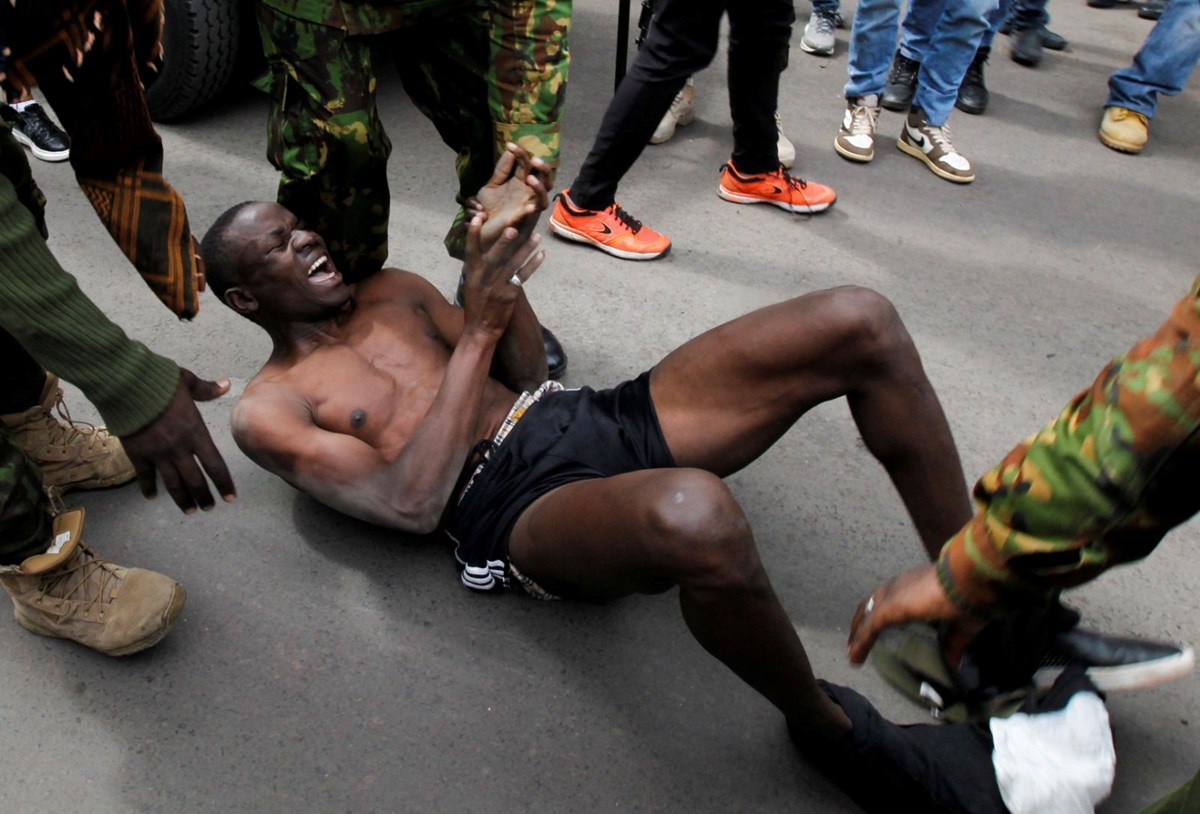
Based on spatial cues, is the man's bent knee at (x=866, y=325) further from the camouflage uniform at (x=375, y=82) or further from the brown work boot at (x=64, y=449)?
the brown work boot at (x=64, y=449)

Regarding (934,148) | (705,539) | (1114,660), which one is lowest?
(934,148)

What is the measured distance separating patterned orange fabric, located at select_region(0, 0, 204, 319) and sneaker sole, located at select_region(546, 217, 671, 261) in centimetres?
146

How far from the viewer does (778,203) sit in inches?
137

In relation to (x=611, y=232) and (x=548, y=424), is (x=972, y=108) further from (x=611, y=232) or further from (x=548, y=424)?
(x=548, y=424)

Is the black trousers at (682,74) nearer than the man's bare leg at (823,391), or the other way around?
the man's bare leg at (823,391)

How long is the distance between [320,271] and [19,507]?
73cm

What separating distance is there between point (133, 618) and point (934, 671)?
144 cm

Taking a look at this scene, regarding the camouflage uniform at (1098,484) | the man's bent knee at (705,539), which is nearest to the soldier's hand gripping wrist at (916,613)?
the camouflage uniform at (1098,484)

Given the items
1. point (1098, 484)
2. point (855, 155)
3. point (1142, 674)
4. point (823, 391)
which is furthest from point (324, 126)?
point (855, 155)

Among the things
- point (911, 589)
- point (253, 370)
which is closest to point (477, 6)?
point (253, 370)

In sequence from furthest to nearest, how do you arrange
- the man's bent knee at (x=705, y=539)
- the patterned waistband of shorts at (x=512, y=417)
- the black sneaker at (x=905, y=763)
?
the patterned waistband of shorts at (x=512, y=417) → the black sneaker at (x=905, y=763) → the man's bent knee at (x=705, y=539)

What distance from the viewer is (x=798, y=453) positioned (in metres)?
2.41

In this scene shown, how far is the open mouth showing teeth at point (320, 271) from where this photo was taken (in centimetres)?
203

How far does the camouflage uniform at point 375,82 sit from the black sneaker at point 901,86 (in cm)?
257
